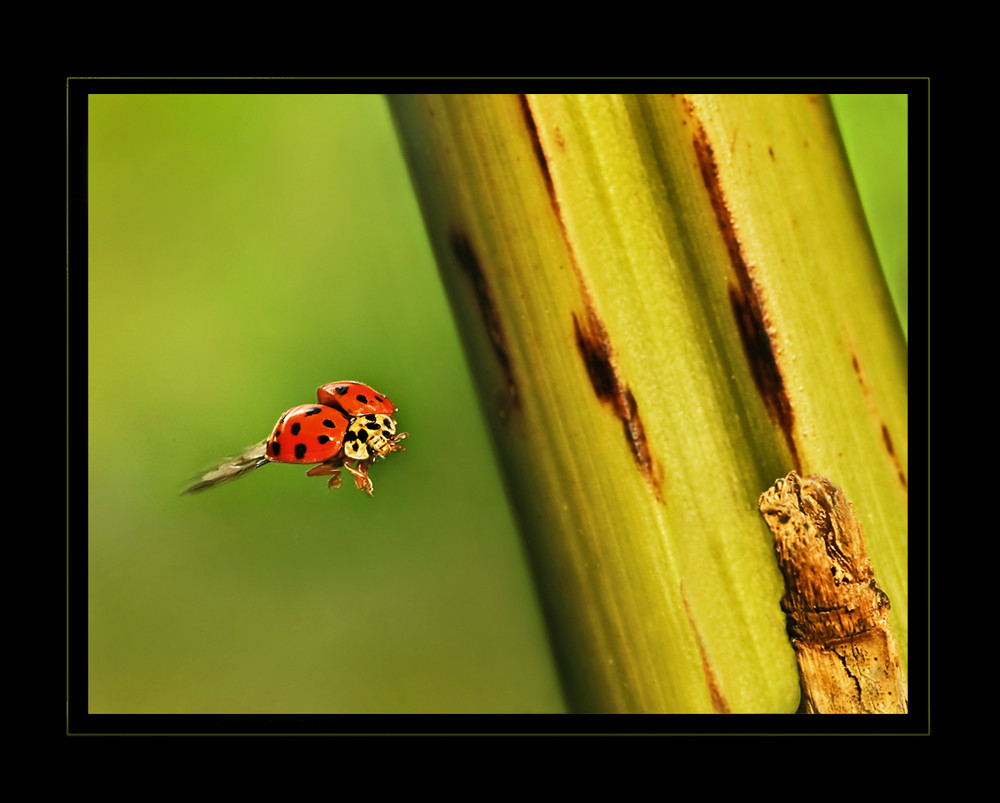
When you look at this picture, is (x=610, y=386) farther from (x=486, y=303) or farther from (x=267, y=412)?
(x=267, y=412)

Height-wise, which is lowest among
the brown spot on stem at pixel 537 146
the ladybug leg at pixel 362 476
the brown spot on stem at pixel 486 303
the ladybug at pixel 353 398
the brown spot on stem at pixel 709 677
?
the brown spot on stem at pixel 709 677

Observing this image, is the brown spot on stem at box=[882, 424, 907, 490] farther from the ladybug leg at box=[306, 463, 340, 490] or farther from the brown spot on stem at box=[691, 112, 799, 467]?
the ladybug leg at box=[306, 463, 340, 490]

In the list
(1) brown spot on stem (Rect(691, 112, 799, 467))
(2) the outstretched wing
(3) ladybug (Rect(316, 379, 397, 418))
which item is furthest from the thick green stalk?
(2) the outstretched wing

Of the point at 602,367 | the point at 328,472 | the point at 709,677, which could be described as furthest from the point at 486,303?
the point at 709,677

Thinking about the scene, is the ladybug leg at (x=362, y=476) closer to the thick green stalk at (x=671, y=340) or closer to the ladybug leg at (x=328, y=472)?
the ladybug leg at (x=328, y=472)

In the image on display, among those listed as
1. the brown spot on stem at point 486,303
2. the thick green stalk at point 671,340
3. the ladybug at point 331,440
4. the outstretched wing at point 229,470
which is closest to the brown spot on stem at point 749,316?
the thick green stalk at point 671,340

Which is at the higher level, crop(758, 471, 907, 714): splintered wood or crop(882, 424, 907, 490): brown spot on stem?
crop(882, 424, 907, 490): brown spot on stem
